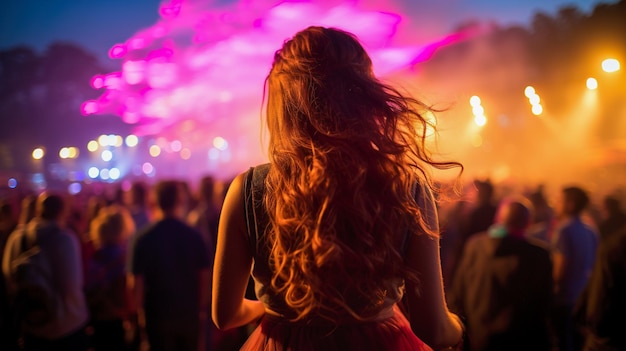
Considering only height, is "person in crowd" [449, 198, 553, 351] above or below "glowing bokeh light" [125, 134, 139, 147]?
below

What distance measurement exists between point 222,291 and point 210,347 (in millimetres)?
4787

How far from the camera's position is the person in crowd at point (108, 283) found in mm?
4777

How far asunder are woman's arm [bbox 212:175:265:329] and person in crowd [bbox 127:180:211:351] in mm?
2935

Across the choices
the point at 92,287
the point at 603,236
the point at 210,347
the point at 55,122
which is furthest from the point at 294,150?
the point at 55,122

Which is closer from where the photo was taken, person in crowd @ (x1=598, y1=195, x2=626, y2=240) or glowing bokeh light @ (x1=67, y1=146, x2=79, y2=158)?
person in crowd @ (x1=598, y1=195, x2=626, y2=240)

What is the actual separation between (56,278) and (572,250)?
5.55 m

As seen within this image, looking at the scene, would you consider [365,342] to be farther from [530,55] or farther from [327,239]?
[530,55]

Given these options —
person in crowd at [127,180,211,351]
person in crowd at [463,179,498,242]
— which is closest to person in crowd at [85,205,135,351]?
person in crowd at [127,180,211,351]

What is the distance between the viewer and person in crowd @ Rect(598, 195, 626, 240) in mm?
6594

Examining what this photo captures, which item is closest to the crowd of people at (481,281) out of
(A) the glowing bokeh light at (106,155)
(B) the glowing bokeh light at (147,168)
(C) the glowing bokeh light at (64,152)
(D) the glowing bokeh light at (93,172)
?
(C) the glowing bokeh light at (64,152)

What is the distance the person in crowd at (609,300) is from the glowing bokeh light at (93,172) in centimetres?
2189

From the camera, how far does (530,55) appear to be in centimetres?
2342

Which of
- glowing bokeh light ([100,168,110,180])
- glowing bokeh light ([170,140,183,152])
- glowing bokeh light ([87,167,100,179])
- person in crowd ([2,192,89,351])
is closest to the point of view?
person in crowd ([2,192,89,351])

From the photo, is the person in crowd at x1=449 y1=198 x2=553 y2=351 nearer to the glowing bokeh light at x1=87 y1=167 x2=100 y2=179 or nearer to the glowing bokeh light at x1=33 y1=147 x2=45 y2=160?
the glowing bokeh light at x1=33 y1=147 x2=45 y2=160
